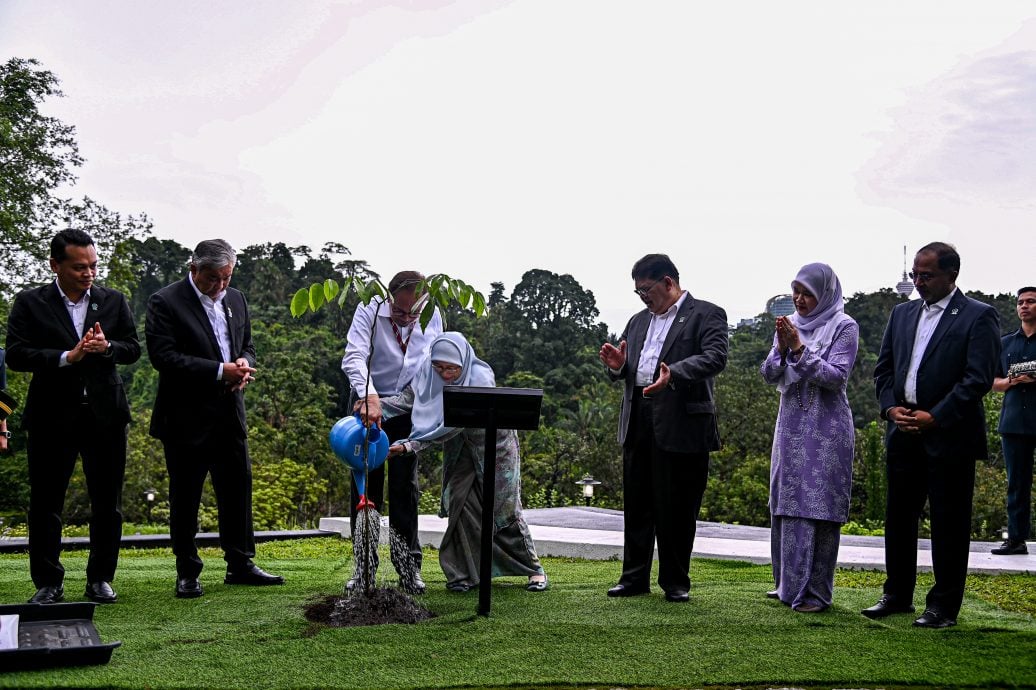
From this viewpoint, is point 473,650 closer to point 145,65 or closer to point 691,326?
point 691,326

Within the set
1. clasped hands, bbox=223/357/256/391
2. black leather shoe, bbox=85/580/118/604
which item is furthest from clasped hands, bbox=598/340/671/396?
black leather shoe, bbox=85/580/118/604

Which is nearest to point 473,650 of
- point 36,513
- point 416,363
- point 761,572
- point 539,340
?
point 416,363

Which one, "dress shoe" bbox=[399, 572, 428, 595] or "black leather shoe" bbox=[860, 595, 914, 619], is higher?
"black leather shoe" bbox=[860, 595, 914, 619]

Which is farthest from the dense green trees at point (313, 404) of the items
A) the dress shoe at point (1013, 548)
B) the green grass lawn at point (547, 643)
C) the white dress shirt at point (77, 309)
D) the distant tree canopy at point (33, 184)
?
the white dress shirt at point (77, 309)

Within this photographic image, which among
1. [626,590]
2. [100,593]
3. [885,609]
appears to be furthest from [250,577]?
[885,609]

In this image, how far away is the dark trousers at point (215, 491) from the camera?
5.62m

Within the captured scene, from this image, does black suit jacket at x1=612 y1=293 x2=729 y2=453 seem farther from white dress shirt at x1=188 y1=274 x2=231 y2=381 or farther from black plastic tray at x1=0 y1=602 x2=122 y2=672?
black plastic tray at x1=0 y1=602 x2=122 y2=672

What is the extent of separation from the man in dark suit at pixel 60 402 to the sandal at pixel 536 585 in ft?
7.43

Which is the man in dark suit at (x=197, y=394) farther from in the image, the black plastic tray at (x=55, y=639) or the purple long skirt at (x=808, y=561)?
the purple long skirt at (x=808, y=561)

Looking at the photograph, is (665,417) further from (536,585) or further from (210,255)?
(210,255)

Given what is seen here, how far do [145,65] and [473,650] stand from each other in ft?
36.6

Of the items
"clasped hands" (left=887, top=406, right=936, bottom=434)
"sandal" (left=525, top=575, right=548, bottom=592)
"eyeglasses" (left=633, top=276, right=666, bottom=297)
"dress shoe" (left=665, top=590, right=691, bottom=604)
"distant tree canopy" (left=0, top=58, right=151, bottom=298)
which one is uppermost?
"distant tree canopy" (left=0, top=58, right=151, bottom=298)

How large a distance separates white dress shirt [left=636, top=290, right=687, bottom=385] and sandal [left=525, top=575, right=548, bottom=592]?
1291 mm

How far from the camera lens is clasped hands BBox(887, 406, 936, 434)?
484 centimetres
